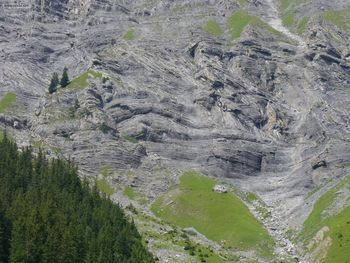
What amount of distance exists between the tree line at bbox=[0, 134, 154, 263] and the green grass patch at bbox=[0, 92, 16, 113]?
49.2 m

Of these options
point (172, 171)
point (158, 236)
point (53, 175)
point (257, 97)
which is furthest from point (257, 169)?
point (53, 175)

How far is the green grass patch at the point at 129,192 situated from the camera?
144 m

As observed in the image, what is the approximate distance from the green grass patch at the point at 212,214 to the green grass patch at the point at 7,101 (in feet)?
203

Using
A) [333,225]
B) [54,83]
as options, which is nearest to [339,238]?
[333,225]

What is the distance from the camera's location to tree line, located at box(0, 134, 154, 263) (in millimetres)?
79750

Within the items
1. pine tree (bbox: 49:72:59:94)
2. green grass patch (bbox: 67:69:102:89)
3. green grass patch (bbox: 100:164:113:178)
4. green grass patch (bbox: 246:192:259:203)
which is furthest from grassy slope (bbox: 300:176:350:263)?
pine tree (bbox: 49:72:59:94)

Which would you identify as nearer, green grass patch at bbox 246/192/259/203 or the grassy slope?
the grassy slope

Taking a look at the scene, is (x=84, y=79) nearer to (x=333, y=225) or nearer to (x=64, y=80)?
(x=64, y=80)

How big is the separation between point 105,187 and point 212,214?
1135 inches

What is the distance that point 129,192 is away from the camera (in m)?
146

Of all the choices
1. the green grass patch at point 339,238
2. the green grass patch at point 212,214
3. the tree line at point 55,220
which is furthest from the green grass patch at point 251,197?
the tree line at point 55,220

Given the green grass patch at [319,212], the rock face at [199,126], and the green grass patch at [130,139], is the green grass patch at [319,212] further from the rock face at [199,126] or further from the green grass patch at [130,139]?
the green grass patch at [130,139]

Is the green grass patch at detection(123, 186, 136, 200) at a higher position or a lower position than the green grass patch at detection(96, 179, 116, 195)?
higher

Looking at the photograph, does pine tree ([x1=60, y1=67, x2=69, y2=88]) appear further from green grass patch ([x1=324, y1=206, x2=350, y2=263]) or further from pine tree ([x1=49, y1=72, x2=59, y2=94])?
green grass patch ([x1=324, y1=206, x2=350, y2=263])
